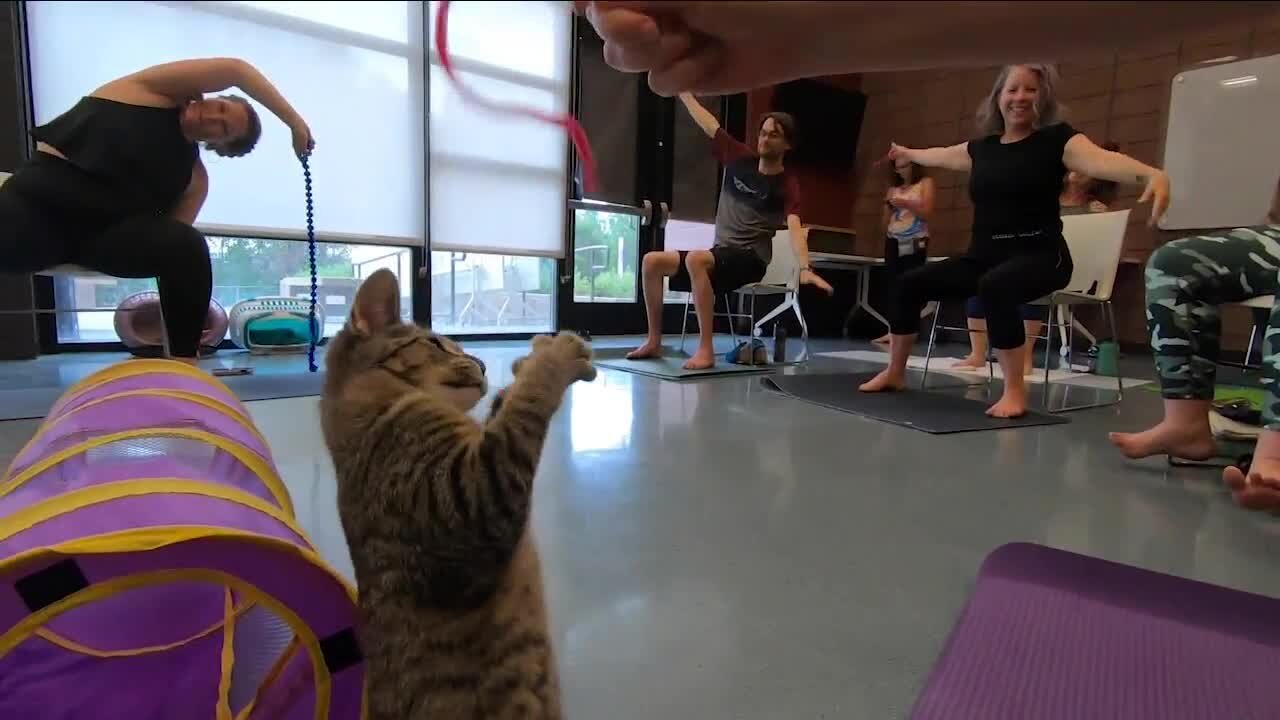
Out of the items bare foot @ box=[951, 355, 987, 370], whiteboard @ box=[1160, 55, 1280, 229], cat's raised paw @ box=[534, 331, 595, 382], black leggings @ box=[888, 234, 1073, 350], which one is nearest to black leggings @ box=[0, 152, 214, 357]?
cat's raised paw @ box=[534, 331, 595, 382]

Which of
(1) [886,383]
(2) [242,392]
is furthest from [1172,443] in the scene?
(2) [242,392]

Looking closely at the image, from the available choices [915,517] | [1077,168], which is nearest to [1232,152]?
[1077,168]

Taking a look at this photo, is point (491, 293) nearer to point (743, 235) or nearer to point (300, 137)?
point (743, 235)

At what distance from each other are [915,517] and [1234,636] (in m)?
0.50

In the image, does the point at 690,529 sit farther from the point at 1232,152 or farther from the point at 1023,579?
the point at 1232,152

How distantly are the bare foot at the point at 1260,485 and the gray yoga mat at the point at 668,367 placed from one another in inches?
75.2

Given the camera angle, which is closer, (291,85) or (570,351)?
(570,351)

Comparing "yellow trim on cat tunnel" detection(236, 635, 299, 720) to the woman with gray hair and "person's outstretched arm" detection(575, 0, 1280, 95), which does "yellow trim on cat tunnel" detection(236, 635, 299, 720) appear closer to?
"person's outstretched arm" detection(575, 0, 1280, 95)

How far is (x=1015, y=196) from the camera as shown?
2188mm

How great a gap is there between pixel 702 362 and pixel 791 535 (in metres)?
2.00

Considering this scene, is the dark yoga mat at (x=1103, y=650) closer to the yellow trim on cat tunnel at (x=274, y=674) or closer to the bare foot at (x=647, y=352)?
the yellow trim on cat tunnel at (x=274, y=674)

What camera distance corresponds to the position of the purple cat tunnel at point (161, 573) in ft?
1.53

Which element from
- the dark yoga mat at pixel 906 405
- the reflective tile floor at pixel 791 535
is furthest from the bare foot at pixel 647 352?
the reflective tile floor at pixel 791 535

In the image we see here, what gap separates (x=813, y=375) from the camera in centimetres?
298
